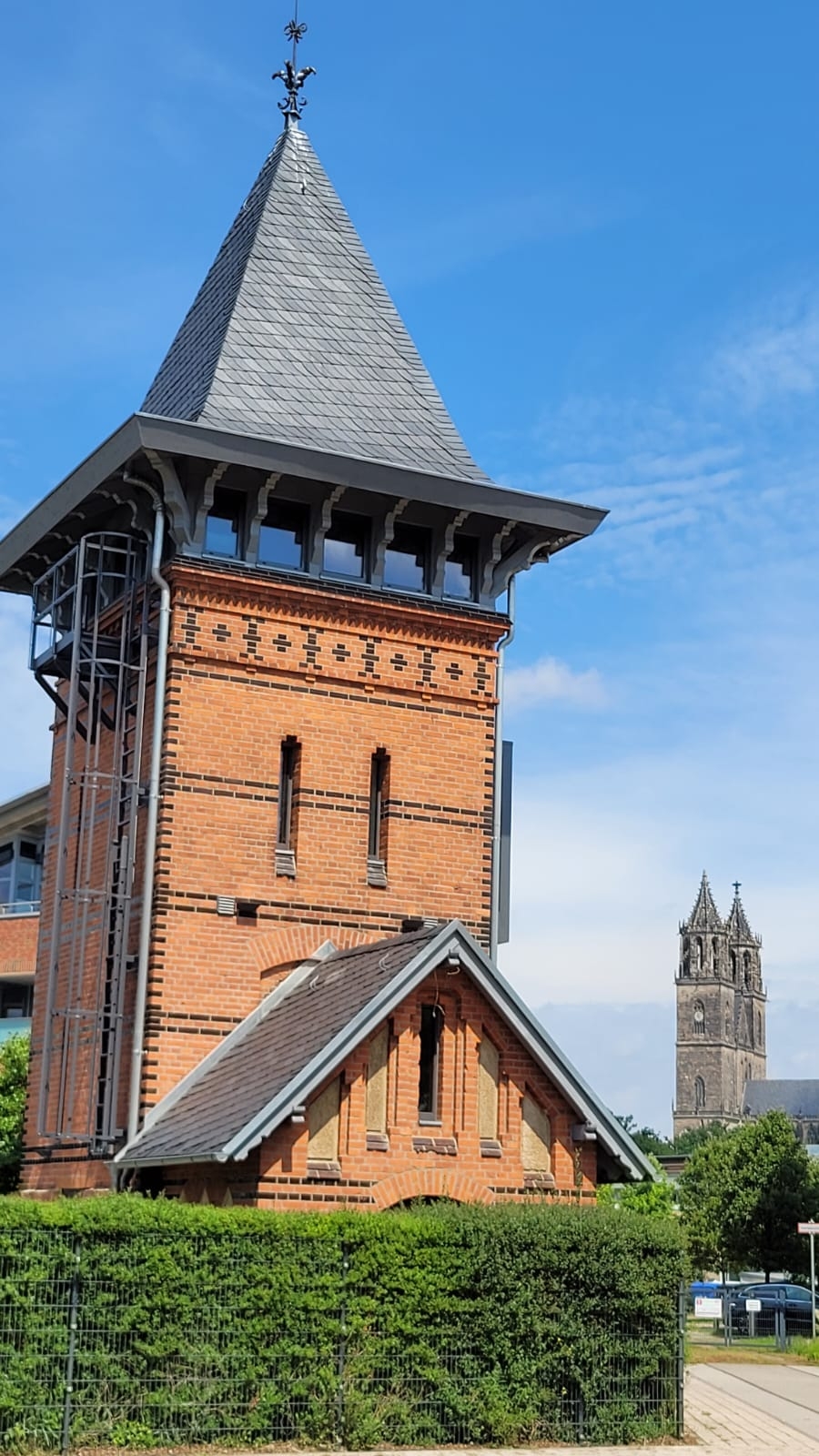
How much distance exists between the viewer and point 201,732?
22969 millimetres

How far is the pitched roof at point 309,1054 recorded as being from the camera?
19.0 m

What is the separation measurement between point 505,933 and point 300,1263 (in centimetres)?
781

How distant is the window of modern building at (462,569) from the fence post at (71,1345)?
37.2 feet

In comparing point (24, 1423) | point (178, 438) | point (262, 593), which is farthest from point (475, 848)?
point (24, 1423)

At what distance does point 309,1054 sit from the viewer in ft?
64.1

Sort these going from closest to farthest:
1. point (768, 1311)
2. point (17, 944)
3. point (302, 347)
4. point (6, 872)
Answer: point (302, 347) → point (768, 1311) → point (17, 944) → point (6, 872)

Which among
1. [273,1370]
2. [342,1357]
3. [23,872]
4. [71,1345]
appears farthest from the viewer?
[23,872]

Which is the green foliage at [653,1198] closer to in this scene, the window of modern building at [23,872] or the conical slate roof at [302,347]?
the window of modern building at [23,872]

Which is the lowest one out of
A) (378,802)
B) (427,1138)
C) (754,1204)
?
(754,1204)

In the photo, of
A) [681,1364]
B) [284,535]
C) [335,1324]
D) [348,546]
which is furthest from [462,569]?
[335,1324]

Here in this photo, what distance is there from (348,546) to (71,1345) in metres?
11.5

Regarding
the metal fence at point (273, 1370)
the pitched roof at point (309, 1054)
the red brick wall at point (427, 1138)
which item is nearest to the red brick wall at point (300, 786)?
the pitched roof at point (309, 1054)

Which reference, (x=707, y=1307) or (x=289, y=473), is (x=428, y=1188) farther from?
(x=707, y=1307)

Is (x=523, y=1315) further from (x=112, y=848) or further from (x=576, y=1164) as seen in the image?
(x=112, y=848)
